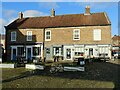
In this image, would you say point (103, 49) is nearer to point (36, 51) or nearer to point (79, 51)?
A: point (79, 51)

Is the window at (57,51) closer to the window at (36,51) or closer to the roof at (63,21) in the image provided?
the window at (36,51)

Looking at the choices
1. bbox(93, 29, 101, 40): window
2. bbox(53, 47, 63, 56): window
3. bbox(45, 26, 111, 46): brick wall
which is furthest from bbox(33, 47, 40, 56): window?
bbox(93, 29, 101, 40): window

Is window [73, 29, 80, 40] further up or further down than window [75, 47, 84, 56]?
further up

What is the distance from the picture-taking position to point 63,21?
41.2 metres

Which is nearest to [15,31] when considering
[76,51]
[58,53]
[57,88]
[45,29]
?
[45,29]

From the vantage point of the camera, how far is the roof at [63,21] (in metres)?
38.9

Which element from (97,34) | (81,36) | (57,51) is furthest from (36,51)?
(97,34)

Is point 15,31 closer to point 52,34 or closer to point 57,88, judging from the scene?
point 52,34

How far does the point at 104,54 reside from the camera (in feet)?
121

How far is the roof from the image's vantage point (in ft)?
128

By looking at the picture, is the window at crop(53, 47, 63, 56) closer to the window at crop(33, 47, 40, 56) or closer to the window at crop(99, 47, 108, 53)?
the window at crop(33, 47, 40, 56)

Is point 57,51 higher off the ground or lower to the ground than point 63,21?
lower

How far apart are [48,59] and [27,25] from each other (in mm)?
7544

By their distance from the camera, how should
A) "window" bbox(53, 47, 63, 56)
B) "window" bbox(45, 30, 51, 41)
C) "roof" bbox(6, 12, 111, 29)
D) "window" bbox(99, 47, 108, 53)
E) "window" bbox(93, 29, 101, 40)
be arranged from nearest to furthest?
"window" bbox(99, 47, 108, 53)
"window" bbox(93, 29, 101, 40)
"roof" bbox(6, 12, 111, 29)
"window" bbox(53, 47, 63, 56)
"window" bbox(45, 30, 51, 41)
